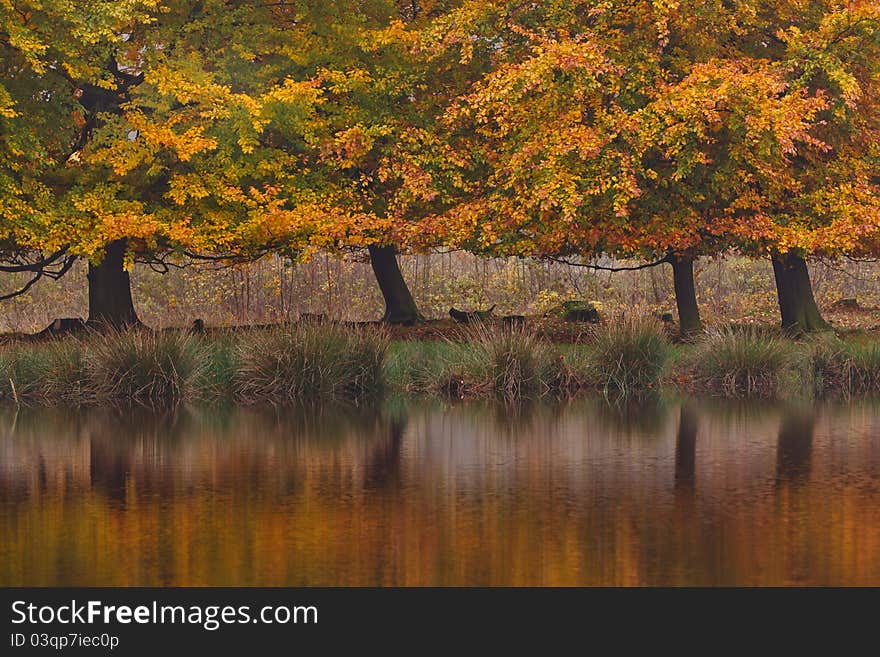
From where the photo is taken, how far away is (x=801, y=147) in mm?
30609

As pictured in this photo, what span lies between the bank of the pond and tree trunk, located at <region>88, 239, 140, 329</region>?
557cm

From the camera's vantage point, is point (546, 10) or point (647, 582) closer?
point (647, 582)

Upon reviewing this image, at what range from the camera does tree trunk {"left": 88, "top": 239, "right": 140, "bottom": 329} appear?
104ft

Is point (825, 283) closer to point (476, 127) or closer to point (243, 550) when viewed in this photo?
point (476, 127)

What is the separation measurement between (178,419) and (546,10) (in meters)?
13.4

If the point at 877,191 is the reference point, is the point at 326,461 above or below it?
below

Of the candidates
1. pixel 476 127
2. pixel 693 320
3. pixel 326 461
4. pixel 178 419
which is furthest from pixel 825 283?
pixel 326 461

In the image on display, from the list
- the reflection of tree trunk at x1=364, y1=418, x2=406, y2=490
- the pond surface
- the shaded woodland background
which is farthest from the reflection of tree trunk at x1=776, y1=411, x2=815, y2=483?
the shaded woodland background

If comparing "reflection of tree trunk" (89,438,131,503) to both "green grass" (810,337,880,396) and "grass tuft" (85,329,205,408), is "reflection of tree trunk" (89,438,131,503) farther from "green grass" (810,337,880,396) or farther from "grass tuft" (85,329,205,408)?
"green grass" (810,337,880,396)

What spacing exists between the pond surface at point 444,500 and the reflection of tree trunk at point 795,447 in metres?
0.07

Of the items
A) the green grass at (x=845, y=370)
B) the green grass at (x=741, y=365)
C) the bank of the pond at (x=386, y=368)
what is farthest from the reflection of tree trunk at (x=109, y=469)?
the green grass at (x=845, y=370)

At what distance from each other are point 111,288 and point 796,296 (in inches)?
635

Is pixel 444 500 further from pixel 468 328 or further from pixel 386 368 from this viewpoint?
pixel 468 328

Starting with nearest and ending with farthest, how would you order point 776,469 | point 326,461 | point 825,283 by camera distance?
1. point 776,469
2. point 326,461
3. point 825,283
